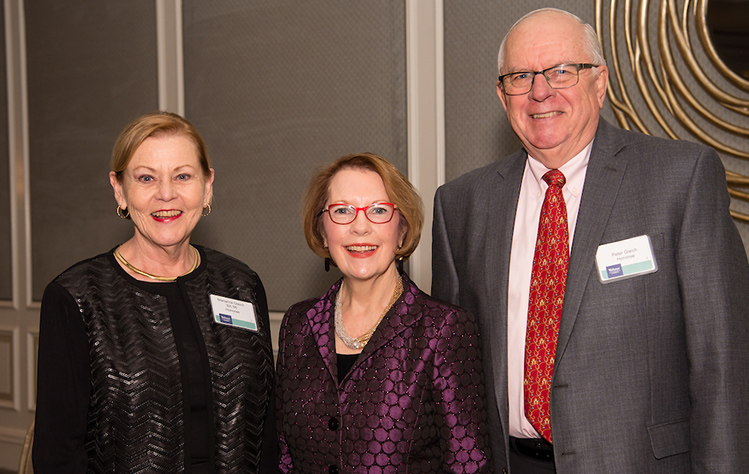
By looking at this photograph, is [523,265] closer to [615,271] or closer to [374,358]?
[615,271]

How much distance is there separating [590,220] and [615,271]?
15cm

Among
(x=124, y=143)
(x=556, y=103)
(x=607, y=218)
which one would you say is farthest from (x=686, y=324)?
(x=124, y=143)

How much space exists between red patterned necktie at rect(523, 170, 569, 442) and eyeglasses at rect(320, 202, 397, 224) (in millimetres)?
430

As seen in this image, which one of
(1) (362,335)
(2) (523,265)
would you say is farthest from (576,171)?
(1) (362,335)

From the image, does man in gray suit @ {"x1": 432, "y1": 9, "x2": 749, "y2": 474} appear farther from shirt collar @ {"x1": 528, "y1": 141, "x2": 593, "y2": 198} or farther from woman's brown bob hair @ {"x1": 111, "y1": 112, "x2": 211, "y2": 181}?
woman's brown bob hair @ {"x1": 111, "y1": 112, "x2": 211, "y2": 181}

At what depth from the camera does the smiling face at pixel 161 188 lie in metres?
1.94

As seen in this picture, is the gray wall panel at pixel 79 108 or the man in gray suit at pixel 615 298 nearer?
the man in gray suit at pixel 615 298

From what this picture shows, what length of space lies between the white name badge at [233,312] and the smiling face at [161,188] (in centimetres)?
23

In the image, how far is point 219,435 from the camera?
6.35ft

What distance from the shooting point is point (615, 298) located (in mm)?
1664

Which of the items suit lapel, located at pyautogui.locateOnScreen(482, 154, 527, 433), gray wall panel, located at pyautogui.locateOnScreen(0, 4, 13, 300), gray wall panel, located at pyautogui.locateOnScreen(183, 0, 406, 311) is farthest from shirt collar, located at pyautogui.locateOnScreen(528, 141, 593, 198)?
gray wall panel, located at pyautogui.locateOnScreen(0, 4, 13, 300)

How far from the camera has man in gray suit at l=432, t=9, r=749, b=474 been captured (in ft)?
5.24

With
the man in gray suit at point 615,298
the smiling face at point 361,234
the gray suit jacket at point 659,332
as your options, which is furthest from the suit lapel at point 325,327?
the gray suit jacket at point 659,332

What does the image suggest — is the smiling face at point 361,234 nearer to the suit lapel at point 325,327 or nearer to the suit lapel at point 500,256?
the suit lapel at point 325,327
